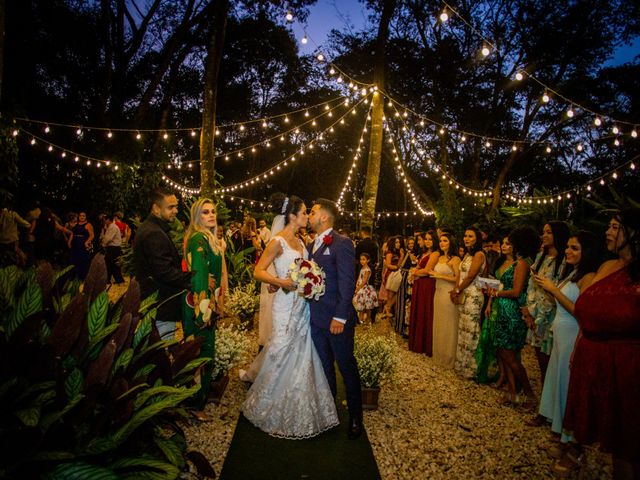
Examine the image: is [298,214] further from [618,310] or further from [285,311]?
[618,310]

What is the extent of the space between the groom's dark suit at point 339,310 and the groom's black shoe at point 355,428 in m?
0.03

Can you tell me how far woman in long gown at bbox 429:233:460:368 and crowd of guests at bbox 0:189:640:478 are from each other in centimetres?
2

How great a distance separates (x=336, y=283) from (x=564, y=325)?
197 centimetres

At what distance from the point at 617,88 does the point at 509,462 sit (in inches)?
738

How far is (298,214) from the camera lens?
424 cm

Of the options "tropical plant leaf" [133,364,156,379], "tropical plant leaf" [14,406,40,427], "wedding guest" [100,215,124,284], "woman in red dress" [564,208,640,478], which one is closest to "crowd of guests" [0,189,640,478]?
"woman in red dress" [564,208,640,478]

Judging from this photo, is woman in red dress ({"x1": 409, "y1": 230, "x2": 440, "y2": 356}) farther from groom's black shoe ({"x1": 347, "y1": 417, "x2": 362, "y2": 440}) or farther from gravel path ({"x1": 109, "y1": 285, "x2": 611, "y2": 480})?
groom's black shoe ({"x1": 347, "y1": 417, "x2": 362, "y2": 440})

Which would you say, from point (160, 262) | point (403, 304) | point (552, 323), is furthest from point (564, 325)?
point (403, 304)

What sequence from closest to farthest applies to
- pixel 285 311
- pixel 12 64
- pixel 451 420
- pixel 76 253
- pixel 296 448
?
pixel 296 448 < pixel 285 311 < pixel 451 420 < pixel 76 253 < pixel 12 64

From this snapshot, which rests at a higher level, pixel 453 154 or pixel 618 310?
pixel 453 154

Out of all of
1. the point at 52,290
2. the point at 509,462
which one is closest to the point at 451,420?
the point at 509,462

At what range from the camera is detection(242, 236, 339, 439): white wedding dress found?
367 cm

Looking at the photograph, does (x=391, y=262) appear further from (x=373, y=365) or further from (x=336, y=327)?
(x=336, y=327)

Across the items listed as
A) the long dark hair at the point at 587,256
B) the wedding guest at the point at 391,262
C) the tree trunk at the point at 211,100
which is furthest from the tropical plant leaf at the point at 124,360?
the tree trunk at the point at 211,100
